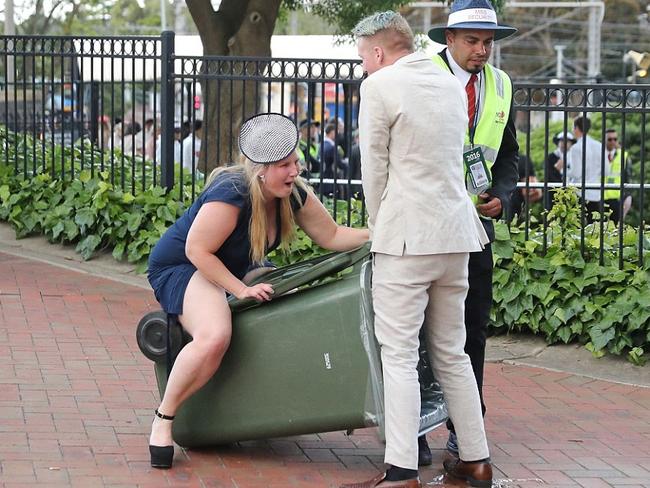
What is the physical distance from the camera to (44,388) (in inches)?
235

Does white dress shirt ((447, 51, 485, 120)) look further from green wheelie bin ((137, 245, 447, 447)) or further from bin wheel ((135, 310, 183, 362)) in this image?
bin wheel ((135, 310, 183, 362))

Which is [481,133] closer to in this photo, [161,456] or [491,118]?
A: [491,118]

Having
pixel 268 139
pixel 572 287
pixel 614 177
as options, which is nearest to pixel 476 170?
pixel 268 139

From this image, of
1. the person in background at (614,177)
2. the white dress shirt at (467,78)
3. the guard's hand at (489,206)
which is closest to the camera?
the white dress shirt at (467,78)

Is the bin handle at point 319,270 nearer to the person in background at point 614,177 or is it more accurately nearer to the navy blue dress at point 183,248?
the navy blue dress at point 183,248

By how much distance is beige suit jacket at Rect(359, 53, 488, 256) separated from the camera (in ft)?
14.6

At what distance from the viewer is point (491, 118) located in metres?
5.00

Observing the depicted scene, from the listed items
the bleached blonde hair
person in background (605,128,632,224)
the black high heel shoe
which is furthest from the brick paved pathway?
person in background (605,128,632,224)

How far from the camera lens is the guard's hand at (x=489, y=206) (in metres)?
5.03

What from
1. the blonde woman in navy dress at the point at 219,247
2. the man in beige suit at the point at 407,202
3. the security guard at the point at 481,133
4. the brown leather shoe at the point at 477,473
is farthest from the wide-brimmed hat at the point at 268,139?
the brown leather shoe at the point at 477,473

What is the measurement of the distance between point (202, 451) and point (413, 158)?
160cm

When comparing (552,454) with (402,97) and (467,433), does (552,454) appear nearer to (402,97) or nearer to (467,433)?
(467,433)

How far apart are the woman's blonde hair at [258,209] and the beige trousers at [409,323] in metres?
0.55

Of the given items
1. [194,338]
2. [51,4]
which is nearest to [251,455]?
[194,338]
